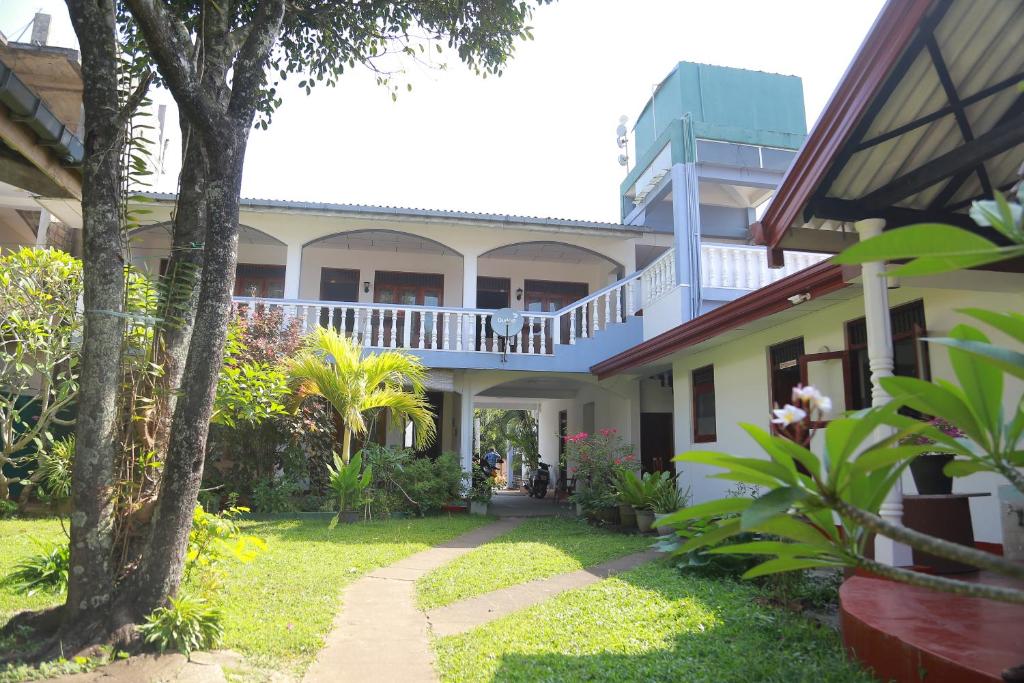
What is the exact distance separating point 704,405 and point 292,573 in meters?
6.88

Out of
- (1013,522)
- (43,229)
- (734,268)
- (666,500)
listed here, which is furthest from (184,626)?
(43,229)

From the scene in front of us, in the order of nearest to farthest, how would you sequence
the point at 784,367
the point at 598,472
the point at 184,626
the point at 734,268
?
the point at 184,626
the point at 784,367
the point at 598,472
the point at 734,268

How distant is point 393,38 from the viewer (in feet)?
26.8

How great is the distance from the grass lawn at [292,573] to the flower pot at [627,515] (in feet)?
7.37

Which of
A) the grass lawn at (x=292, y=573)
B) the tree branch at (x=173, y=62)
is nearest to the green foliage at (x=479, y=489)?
the grass lawn at (x=292, y=573)

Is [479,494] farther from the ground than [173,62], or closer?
closer

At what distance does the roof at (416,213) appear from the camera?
45.0ft

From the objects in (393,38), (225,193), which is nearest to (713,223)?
(393,38)

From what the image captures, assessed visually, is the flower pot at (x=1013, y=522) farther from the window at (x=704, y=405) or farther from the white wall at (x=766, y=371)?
the window at (x=704, y=405)

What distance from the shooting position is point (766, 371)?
9.04 meters

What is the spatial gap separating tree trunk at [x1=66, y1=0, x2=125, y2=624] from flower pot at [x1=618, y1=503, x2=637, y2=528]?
290 inches

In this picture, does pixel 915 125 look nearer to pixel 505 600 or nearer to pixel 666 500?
pixel 505 600

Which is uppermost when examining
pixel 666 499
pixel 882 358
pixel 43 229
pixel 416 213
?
pixel 416 213

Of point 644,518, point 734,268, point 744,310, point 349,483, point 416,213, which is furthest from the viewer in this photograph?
point 416,213
